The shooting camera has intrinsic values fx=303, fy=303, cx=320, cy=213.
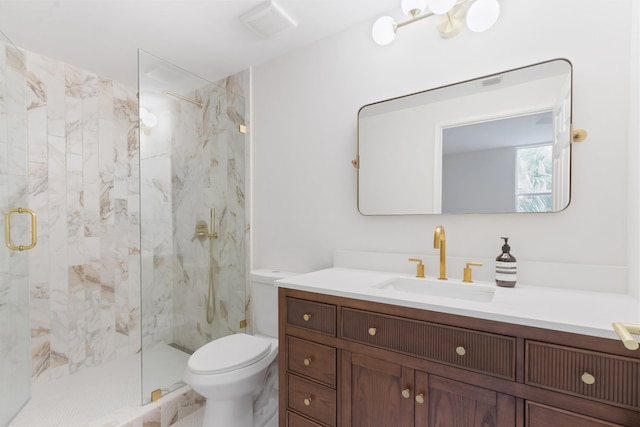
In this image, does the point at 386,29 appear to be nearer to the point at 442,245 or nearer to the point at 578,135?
Answer: the point at 578,135

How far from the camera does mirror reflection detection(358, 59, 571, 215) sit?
124 centimetres

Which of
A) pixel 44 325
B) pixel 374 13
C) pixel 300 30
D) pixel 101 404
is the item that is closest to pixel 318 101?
pixel 300 30

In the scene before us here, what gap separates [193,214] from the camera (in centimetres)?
204

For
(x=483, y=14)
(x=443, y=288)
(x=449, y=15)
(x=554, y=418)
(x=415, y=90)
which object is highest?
(x=449, y=15)

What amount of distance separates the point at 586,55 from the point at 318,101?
1283 millimetres

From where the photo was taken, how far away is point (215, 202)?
212 cm

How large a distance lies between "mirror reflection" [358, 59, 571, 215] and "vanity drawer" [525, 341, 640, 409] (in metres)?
0.64

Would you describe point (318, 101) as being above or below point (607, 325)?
above

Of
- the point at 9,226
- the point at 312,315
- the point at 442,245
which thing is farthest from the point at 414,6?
the point at 9,226

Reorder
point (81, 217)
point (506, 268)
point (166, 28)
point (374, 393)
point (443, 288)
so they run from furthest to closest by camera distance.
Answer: point (81, 217), point (166, 28), point (443, 288), point (506, 268), point (374, 393)

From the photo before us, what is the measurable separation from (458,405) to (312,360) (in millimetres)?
572

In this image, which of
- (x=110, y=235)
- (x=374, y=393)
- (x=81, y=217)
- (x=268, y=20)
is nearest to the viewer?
(x=374, y=393)

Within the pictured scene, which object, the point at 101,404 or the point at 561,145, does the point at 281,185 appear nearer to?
the point at 561,145

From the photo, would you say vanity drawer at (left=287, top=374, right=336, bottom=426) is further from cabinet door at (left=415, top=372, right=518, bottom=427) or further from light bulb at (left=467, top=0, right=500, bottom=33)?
light bulb at (left=467, top=0, right=500, bottom=33)
